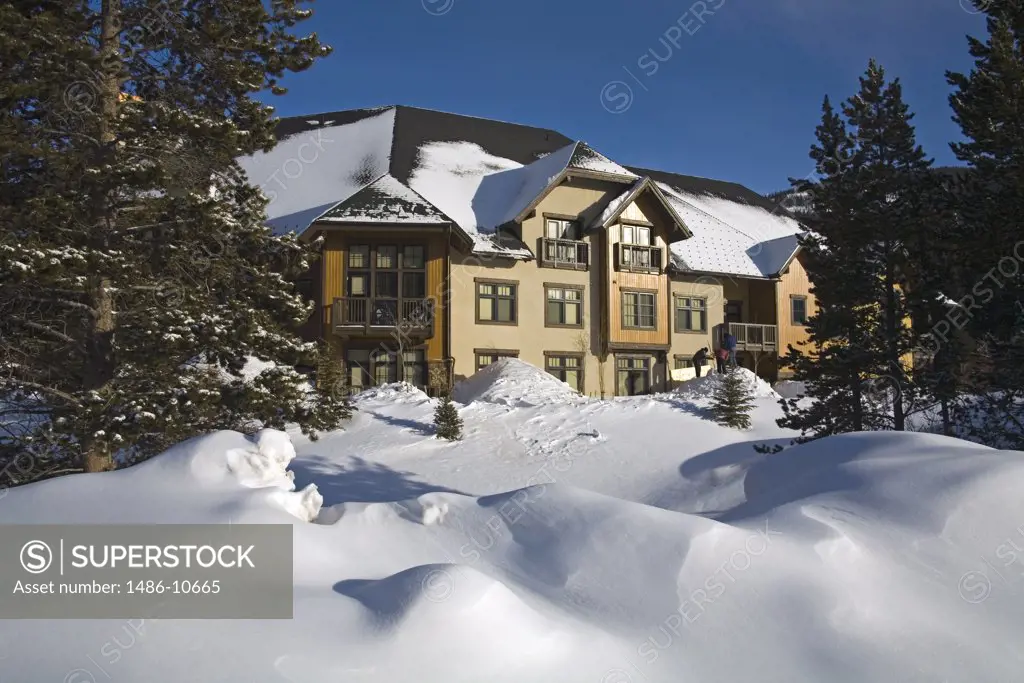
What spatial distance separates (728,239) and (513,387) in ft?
50.4

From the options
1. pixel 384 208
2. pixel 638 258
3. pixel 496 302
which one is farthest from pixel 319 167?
pixel 638 258

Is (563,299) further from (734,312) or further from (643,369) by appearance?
(734,312)

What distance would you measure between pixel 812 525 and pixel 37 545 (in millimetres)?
6334

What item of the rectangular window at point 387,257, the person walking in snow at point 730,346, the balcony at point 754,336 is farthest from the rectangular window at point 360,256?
the balcony at point 754,336

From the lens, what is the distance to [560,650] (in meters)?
4.93

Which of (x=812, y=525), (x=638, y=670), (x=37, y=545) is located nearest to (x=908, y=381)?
(x=812, y=525)

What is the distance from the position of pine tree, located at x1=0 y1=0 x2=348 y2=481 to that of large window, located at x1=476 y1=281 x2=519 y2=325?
14078 millimetres

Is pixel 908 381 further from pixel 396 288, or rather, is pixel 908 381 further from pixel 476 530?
pixel 396 288

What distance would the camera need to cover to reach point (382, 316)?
24.5 meters

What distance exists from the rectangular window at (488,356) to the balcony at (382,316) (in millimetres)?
2177

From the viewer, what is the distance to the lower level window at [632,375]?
28.6 m

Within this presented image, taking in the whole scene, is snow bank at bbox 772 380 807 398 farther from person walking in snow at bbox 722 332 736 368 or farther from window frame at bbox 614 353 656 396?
window frame at bbox 614 353 656 396

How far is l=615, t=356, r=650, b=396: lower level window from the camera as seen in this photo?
28594mm

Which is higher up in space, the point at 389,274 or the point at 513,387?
the point at 389,274
